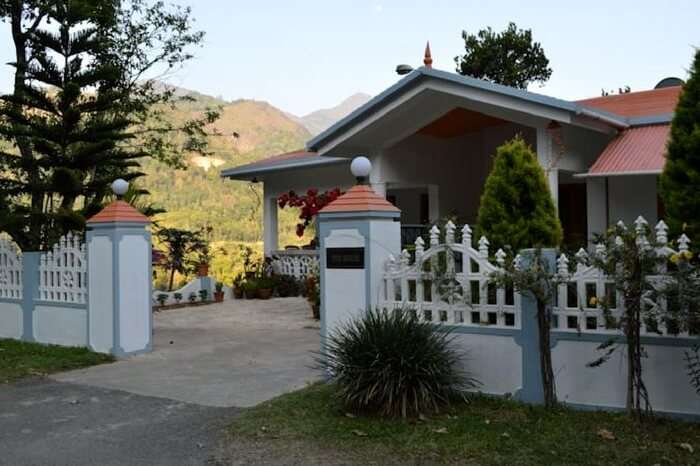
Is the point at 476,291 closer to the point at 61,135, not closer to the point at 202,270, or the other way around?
the point at 61,135

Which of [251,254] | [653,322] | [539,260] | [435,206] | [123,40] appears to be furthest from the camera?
[251,254]

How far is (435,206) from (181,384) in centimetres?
790

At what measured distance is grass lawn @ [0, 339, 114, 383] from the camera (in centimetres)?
865

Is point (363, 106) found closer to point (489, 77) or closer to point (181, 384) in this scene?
point (181, 384)

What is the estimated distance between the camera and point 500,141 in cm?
1410

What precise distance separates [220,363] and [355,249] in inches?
117

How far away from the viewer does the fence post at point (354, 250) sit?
7.02 m

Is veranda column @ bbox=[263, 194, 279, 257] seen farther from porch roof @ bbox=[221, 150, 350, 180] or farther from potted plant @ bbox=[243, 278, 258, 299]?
potted plant @ bbox=[243, 278, 258, 299]

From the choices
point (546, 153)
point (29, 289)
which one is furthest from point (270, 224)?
point (546, 153)

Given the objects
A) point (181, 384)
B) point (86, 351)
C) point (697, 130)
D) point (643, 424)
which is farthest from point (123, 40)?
point (643, 424)

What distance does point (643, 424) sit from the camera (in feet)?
17.9

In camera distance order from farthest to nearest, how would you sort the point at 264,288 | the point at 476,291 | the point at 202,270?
the point at 202,270 → the point at 264,288 → the point at 476,291

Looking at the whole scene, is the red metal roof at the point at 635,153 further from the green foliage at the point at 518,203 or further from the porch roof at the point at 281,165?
the porch roof at the point at 281,165

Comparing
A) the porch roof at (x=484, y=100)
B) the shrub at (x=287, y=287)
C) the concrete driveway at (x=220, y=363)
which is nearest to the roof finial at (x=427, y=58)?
the porch roof at (x=484, y=100)
